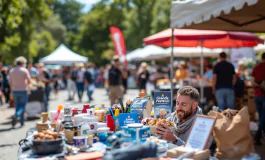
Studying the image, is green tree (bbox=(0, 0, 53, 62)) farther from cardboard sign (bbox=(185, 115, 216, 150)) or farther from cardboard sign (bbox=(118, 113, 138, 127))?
cardboard sign (bbox=(185, 115, 216, 150))

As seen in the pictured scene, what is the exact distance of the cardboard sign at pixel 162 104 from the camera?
447 centimetres

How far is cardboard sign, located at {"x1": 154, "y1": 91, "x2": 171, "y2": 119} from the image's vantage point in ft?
14.7

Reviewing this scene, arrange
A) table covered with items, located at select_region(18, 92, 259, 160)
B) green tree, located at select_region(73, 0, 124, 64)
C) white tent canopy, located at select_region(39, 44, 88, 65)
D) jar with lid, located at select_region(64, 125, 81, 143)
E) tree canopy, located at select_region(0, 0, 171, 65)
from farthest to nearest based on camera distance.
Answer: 1. green tree, located at select_region(73, 0, 124, 64)
2. white tent canopy, located at select_region(39, 44, 88, 65)
3. tree canopy, located at select_region(0, 0, 171, 65)
4. jar with lid, located at select_region(64, 125, 81, 143)
5. table covered with items, located at select_region(18, 92, 259, 160)

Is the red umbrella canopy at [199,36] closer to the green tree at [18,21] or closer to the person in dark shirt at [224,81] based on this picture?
the person in dark shirt at [224,81]

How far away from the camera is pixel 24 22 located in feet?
63.3

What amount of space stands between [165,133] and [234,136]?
2.48ft

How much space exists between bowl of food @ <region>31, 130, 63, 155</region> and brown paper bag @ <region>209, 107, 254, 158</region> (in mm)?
1323

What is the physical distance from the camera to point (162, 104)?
456cm

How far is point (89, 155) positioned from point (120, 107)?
1574 mm

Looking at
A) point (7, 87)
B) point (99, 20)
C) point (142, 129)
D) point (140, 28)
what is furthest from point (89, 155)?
point (99, 20)

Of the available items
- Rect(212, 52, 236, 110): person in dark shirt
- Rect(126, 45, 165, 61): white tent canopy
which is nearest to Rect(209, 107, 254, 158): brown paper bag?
Rect(212, 52, 236, 110): person in dark shirt

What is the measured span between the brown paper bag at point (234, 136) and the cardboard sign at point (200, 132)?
0.09m

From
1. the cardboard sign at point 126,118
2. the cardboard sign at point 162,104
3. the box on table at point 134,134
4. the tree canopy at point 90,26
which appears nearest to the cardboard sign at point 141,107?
the cardboard sign at point 162,104

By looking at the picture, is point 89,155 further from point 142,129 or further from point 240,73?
point 240,73
